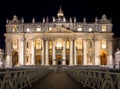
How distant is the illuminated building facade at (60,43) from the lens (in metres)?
130

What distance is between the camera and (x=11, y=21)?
136625 millimetres

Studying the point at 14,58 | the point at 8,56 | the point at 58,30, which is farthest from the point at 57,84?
the point at 14,58

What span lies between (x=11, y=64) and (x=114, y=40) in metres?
46.6

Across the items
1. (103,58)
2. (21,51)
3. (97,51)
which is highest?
(21,51)

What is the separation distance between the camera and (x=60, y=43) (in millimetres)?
130500

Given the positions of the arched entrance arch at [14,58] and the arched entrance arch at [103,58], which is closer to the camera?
the arched entrance arch at [103,58]

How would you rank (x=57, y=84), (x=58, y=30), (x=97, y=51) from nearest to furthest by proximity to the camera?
(x=57, y=84) → (x=58, y=30) → (x=97, y=51)

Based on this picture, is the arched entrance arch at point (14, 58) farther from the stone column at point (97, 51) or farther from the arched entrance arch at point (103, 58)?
the arched entrance arch at point (103, 58)

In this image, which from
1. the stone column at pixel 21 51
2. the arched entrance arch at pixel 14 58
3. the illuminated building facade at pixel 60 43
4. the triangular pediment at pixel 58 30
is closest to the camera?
the triangular pediment at pixel 58 30

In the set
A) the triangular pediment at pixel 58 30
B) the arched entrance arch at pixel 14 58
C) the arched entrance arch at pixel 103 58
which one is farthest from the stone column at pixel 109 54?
the arched entrance arch at pixel 14 58

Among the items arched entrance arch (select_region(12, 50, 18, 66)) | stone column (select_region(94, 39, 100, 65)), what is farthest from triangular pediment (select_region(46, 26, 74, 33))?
arched entrance arch (select_region(12, 50, 18, 66))

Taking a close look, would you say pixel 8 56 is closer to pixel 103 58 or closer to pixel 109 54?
pixel 103 58

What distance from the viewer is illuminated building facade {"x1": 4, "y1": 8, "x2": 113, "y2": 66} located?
130 m

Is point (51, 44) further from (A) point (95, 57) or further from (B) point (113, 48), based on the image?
(B) point (113, 48)
